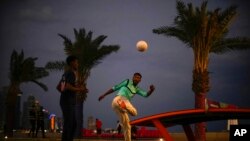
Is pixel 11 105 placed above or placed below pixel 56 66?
below

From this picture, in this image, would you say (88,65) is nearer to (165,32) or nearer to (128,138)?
(165,32)

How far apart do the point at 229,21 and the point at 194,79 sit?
3357 mm

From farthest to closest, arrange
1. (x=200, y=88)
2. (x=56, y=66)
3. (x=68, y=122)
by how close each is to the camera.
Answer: (x=56, y=66)
(x=200, y=88)
(x=68, y=122)

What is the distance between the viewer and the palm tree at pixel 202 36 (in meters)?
21.6

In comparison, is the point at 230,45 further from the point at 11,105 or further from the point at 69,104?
the point at 69,104

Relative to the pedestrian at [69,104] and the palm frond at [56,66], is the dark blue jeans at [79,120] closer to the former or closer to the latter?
the palm frond at [56,66]

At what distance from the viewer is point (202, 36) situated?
21.7m

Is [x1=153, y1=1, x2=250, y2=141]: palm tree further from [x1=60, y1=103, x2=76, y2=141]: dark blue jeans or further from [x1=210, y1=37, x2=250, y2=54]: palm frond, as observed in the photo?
[x1=60, y1=103, x2=76, y2=141]: dark blue jeans

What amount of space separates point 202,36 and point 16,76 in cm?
1204

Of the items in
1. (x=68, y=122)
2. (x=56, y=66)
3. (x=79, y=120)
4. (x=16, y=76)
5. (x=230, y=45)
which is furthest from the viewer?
(x=16, y=76)

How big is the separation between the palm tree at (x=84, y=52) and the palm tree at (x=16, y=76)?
181 centimetres

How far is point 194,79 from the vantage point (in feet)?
73.6

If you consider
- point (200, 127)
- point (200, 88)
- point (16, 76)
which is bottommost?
point (200, 127)

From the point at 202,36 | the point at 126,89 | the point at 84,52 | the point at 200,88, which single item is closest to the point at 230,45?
the point at 202,36
